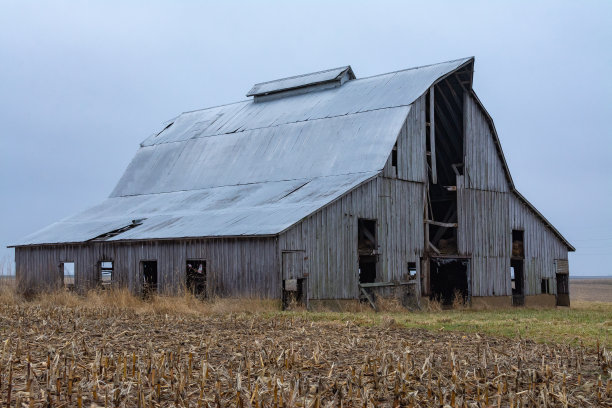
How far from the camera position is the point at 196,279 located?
3050cm

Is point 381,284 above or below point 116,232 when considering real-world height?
below

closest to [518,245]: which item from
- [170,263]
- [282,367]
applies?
[170,263]

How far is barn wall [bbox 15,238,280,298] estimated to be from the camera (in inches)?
1035

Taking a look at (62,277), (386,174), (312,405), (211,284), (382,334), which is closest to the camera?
(312,405)

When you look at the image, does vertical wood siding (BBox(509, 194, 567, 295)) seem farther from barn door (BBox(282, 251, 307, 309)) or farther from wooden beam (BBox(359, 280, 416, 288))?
barn door (BBox(282, 251, 307, 309))

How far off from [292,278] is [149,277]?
7597 millimetres

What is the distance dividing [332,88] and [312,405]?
99.6ft

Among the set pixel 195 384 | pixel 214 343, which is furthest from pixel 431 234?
pixel 195 384

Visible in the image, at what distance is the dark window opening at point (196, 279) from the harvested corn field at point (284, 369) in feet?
34.9

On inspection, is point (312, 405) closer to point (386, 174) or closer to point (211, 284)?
point (211, 284)

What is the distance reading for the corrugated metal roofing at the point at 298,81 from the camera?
38.2 meters

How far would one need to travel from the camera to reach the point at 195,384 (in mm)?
10055

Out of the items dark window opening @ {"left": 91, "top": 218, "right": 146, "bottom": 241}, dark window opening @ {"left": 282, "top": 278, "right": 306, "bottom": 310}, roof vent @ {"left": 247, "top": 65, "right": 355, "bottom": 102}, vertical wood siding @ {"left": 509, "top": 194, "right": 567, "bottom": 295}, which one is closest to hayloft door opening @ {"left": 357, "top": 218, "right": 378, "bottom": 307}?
dark window opening @ {"left": 282, "top": 278, "right": 306, "bottom": 310}

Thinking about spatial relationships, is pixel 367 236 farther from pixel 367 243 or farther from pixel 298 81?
pixel 298 81
